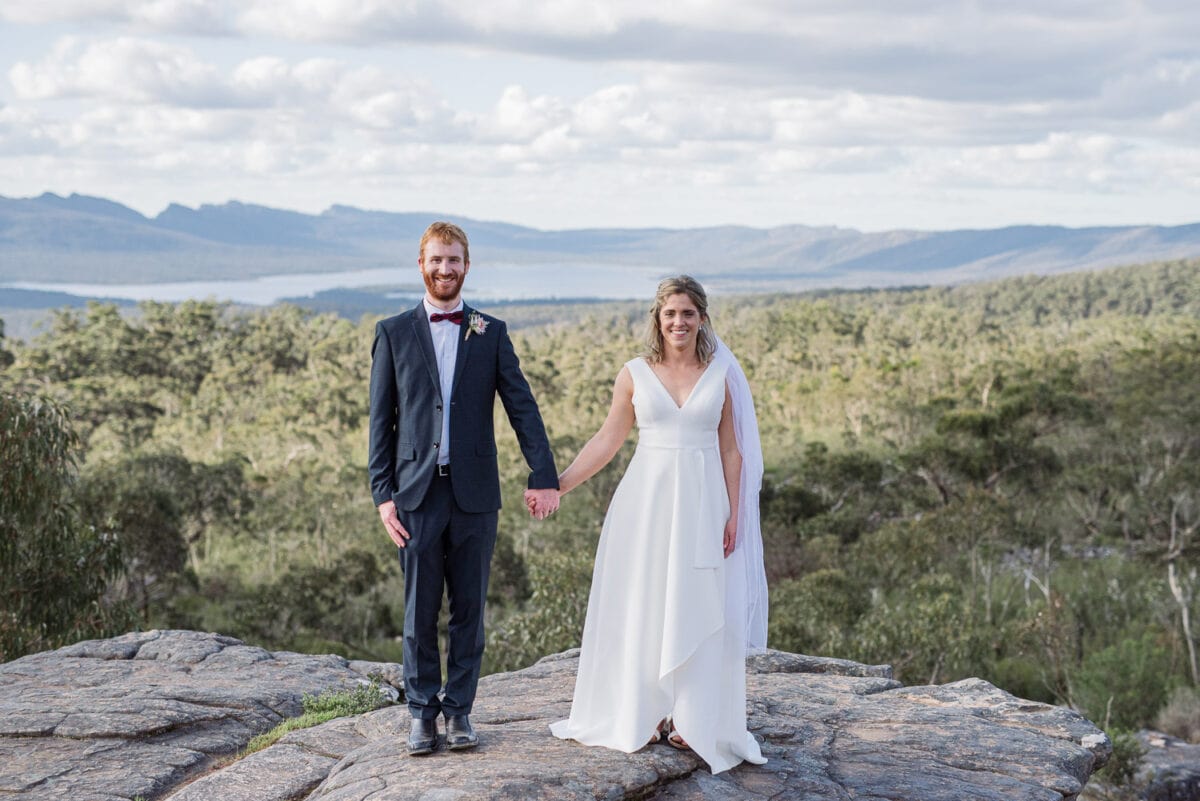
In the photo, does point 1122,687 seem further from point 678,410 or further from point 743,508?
point 678,410

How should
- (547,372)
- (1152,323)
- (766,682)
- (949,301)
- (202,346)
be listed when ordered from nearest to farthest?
(766,682)
(547,372)
(202,346)
(1152,323)
(949,301)

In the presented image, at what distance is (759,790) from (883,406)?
3565cm

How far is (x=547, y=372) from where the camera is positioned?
54.6 m

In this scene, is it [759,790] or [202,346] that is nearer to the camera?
[759,790]

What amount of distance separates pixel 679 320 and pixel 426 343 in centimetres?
105

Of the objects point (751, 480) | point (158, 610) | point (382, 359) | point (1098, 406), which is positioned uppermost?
point (382, 359)

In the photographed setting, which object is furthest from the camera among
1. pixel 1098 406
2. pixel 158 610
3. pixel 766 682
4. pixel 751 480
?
pixel 1098 406

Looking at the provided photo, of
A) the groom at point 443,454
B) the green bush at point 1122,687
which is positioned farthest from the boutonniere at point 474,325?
the green bush at point 1122,687

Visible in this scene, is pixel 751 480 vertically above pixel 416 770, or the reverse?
pixel 751 480

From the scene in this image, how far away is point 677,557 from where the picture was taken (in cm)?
488

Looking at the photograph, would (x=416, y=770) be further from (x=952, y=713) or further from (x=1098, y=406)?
(x=1098, y=406)

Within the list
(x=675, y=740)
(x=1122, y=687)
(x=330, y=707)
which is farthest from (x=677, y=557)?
(x=1122, y=687)

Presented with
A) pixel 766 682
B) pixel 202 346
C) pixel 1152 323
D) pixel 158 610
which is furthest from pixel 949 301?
pixel 766 682

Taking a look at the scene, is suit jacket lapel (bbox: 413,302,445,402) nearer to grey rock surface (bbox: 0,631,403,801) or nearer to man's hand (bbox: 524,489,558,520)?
man's hand (bbox: 524,489,558,520)
